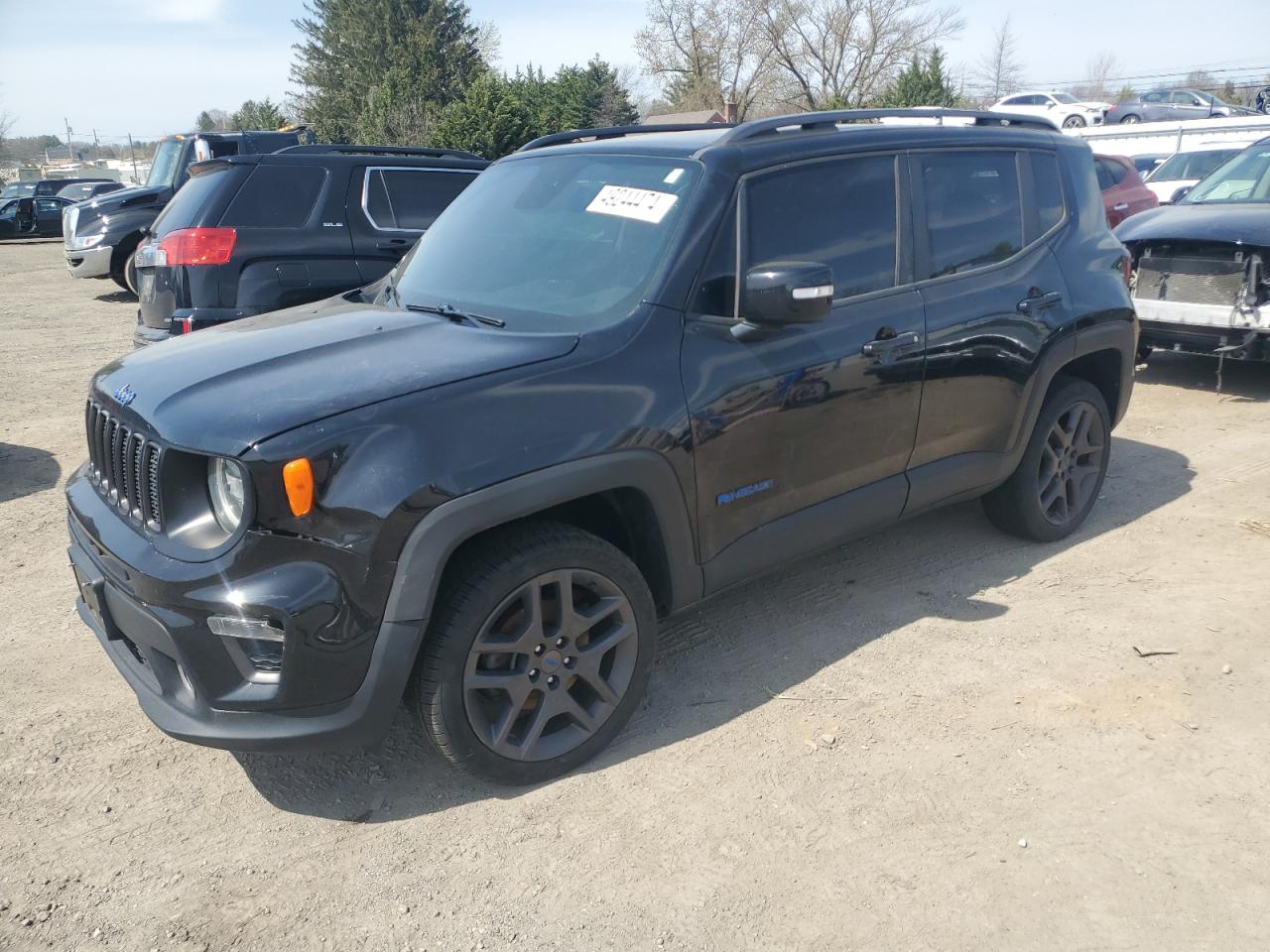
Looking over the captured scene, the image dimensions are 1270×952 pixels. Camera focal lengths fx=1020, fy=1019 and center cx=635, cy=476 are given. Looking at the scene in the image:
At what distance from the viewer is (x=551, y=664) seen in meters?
2.99

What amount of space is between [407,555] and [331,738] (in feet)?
1.75

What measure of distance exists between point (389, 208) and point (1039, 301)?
478 centimetres

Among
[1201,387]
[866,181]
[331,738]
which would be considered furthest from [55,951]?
[1201,387]

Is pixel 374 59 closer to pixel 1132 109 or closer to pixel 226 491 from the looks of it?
pixel 1132 109

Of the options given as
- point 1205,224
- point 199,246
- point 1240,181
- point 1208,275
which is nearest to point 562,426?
point 199,246

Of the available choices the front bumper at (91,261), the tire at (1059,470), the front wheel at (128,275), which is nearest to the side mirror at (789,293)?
the tire at (1059,470)

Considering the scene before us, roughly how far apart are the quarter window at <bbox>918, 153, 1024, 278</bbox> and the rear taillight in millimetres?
4552

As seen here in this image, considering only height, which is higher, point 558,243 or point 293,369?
point 558,243

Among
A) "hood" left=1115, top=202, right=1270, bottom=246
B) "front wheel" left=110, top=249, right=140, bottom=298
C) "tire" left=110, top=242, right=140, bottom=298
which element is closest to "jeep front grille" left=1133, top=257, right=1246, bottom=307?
"hood" left=1115, top=202, right=1270, bottom=246

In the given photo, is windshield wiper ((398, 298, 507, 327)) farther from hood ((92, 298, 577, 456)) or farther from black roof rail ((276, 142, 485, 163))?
black roof rail ((276, 142, 485, 163))

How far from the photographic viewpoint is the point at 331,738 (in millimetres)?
2676

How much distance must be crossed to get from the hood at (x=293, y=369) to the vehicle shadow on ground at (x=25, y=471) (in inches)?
117

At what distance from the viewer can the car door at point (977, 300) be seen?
3.96m

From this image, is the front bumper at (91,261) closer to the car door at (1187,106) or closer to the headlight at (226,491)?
the headlight at (226,491)
